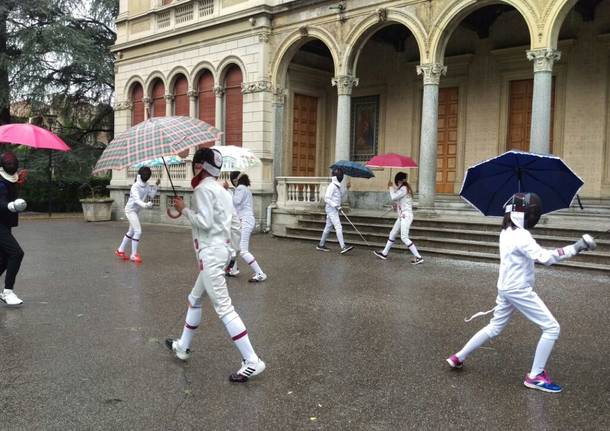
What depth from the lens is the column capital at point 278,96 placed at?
16.9 metres

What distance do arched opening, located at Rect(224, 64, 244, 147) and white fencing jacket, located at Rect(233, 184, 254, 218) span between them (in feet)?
28.3

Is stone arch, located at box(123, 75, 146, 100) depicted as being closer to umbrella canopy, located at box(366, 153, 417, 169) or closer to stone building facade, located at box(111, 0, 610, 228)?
stone building facade, located at box(111, 0, 610, 228)

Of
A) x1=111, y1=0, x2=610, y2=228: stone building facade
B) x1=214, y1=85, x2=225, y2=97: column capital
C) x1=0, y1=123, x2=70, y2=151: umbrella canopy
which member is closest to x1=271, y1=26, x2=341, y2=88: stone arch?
x1=111, y1=0, x2=610, y2=228: stone building facade

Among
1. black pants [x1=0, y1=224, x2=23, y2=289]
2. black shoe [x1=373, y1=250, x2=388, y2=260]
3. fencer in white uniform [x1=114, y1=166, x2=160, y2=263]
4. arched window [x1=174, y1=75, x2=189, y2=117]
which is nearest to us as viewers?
black pants [x1=0, y1=224, x2=23, y2=289]

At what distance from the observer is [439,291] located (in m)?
8.23

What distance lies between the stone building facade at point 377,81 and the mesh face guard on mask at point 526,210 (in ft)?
27.3

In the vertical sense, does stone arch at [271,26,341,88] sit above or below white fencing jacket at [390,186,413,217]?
above

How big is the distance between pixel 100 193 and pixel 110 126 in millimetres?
3540

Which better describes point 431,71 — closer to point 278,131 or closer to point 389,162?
point 389,162

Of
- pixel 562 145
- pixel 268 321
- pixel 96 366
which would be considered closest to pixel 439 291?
pixel 268 321

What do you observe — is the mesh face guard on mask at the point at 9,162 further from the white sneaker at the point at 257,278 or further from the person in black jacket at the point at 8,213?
the white sneaker at the point at 257,278

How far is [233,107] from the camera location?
709 inches

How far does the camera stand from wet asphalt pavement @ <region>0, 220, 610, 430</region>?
387 centimetres

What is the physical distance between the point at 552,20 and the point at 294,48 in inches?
290
